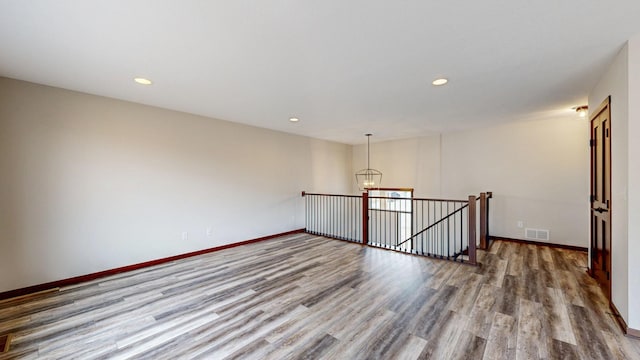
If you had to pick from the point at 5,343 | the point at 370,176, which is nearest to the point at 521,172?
the point at 370,176

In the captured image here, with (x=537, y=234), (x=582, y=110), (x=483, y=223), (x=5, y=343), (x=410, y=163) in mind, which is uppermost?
(x=582, y=110)

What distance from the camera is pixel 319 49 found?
85.9 inches

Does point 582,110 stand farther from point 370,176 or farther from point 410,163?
point 370,176

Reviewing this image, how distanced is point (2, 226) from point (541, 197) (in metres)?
8.00

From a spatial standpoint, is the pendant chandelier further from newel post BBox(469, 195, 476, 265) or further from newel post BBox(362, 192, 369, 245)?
newel post BBox(469, 195, 476, 265)

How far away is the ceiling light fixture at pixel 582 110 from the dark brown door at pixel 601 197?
0.99m

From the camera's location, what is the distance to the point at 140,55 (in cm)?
229

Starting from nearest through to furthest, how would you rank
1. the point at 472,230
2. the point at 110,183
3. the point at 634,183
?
the point at 634,183 → the point at 110,183 → the point at 472,230

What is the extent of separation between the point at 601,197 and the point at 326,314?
3.36 meters

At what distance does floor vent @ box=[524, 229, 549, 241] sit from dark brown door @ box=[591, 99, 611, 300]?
166 cm

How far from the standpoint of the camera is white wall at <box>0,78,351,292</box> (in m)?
2.88

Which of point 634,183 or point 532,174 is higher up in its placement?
point 532,174

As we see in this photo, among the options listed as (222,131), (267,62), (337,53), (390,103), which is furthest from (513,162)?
(222,131)

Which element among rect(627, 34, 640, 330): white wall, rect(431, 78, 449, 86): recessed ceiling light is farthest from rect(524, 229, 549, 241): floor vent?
Result: rect(431, 78, 449, 86): recessed ceiling light
